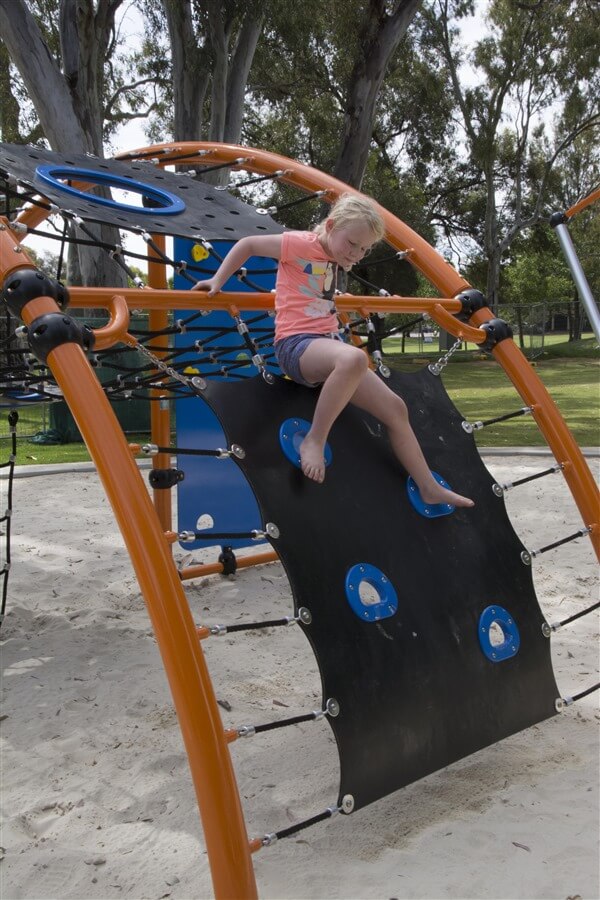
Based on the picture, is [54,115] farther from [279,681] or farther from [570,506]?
[279,681]

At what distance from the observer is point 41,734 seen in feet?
8.71

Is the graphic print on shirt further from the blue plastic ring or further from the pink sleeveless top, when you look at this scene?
the blue plastic ring

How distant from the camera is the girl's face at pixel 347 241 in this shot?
233cm

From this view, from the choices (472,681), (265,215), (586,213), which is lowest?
(472,681)

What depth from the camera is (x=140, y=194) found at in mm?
3543

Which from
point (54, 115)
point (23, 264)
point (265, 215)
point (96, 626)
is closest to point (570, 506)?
point (265, 215)

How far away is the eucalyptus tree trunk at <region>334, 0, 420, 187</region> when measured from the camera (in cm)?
942

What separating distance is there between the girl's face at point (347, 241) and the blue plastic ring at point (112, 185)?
1.00 meters

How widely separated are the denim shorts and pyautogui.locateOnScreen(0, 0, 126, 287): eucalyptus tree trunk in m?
6.83

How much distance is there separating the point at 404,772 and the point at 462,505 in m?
0.78

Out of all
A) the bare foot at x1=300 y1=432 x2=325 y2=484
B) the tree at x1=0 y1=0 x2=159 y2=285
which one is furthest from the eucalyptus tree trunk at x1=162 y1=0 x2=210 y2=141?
the bare foot at x1=300 y1=432 x2=325 y2=484

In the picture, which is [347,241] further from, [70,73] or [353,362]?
[70,73]

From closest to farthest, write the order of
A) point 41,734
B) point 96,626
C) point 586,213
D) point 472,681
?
point 472,681 < point 41,734 < point 96,626 < point 586,213

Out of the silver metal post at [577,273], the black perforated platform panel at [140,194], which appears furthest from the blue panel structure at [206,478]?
the silver metal post at [577,273]
